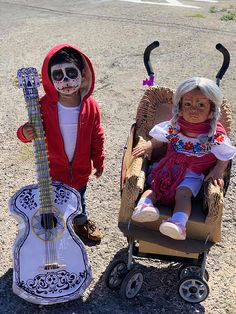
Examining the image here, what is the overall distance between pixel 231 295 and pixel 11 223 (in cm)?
188

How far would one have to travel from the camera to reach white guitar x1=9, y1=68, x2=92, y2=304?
2.95m

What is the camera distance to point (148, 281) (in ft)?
10.9

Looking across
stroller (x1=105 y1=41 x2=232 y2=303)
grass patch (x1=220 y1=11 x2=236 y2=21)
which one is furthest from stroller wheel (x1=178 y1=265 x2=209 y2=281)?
grass patch (x1=220 y1=11 x2=236 y2=21)

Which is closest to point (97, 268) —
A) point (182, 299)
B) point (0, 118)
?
point (182, 299)

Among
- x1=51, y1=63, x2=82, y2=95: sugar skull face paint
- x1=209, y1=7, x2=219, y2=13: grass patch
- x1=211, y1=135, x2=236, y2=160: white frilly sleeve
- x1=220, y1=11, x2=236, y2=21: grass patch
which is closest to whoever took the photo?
x1=51, y1=63, x2=82, y2=95: sugar skull face paint

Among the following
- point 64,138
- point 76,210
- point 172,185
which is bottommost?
point 76,210

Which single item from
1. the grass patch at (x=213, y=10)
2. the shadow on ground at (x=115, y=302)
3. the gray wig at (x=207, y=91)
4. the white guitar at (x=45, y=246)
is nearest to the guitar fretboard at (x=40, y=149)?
the white guitar at (x=45, y=246)

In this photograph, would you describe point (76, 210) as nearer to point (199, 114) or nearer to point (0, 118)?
point (199, 114)

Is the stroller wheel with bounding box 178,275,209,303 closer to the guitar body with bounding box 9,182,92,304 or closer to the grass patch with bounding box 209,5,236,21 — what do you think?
the guitar body with bounding box 9,182,92,304

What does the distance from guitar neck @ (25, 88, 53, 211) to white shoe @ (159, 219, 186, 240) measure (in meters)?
0.79

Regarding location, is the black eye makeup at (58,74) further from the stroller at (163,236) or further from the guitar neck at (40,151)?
the stroller at (163,236)

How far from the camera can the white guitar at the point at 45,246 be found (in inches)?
116

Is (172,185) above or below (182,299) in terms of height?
above

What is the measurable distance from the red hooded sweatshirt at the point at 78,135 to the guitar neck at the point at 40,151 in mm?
124
